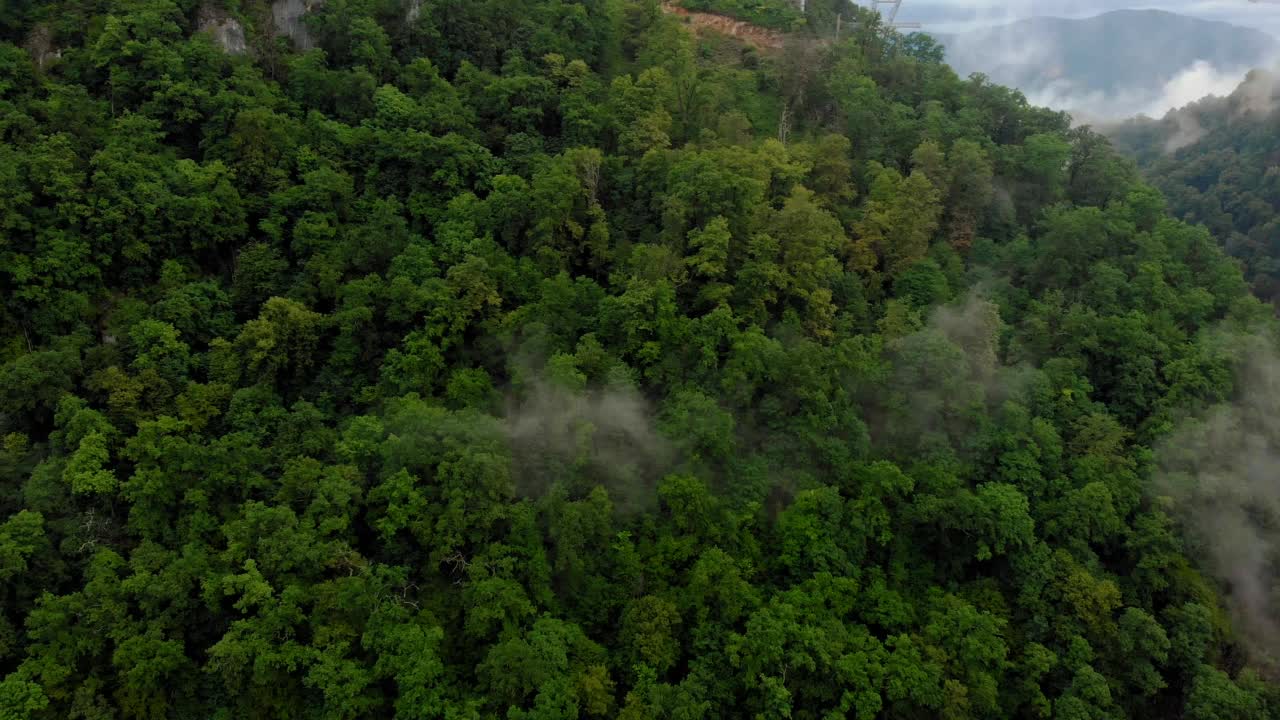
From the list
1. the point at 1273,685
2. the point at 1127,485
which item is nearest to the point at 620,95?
the point at 1127,485

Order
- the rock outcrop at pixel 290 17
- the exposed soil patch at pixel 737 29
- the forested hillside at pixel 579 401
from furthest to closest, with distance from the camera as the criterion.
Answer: the exposed soil patch at pixel 737 29
the rock outcrop at pixel 290 17
the forested hillside at pixel 579 401

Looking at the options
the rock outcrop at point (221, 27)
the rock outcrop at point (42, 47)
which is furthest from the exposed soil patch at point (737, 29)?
the rock outcrop at point (42, 47)

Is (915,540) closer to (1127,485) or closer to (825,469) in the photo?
(825,469)

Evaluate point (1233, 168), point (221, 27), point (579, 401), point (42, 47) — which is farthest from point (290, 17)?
point (1233, 168)

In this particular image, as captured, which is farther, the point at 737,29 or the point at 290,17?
the point at 737,29

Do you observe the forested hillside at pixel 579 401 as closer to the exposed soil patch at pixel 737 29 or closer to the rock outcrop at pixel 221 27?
the rock outcrop at pixel 221 27

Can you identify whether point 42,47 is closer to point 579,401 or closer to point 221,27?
point 221,27
